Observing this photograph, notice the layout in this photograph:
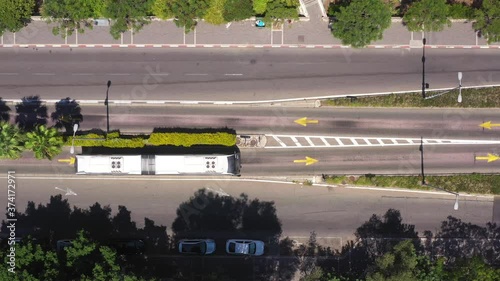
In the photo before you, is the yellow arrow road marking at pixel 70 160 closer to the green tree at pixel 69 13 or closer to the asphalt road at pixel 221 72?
the asphalt road at pixel 221 72

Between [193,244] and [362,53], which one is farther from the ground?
[362,53]

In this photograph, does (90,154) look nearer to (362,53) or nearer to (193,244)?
(193,244)

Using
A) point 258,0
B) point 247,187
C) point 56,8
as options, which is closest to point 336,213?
point 247,187

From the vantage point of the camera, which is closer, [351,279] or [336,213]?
[351,279]

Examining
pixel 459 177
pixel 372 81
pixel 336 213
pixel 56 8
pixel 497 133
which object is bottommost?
pixel 336 213

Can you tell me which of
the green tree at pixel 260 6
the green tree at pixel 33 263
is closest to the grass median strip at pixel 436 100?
the green tree at pixel 260 6

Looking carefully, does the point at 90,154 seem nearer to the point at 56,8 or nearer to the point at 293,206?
the point at 56,8

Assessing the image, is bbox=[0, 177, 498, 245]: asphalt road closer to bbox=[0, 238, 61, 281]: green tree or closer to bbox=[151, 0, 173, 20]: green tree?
bbox=[0, 238, 61, 281]: green tree
